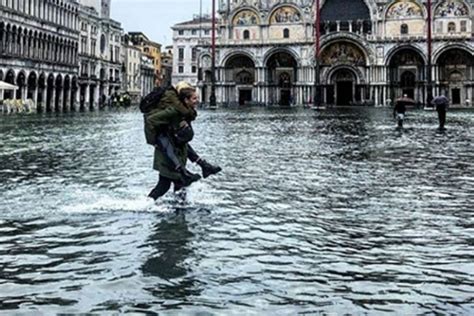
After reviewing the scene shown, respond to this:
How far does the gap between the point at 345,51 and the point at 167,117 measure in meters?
73.2

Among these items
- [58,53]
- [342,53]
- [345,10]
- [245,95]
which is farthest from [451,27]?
[58,53]

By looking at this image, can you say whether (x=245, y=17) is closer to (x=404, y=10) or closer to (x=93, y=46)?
(x=404, y=10)

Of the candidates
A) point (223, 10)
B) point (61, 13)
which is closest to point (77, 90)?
point (61, 13)

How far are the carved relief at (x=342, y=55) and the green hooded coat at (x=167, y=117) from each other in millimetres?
72387

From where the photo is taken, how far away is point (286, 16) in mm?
81062

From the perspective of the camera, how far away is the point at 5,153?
15820mm

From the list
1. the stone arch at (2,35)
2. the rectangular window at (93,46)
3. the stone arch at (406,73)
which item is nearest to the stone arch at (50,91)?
the stone arch at (2,35)

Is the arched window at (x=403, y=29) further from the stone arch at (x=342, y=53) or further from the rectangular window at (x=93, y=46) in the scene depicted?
the rectangular window at (x=93, y=46)

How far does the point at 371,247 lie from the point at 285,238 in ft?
3.03

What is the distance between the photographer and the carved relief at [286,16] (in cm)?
8056

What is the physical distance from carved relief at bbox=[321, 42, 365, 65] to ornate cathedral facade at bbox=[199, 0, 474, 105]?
0.12 m

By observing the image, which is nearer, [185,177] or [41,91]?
[185,177]

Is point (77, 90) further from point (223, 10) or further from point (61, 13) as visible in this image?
point (223, 10)

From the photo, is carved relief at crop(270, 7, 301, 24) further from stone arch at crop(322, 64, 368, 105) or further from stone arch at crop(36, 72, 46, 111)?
stone arch at crop(36, 72, 46, 111)
